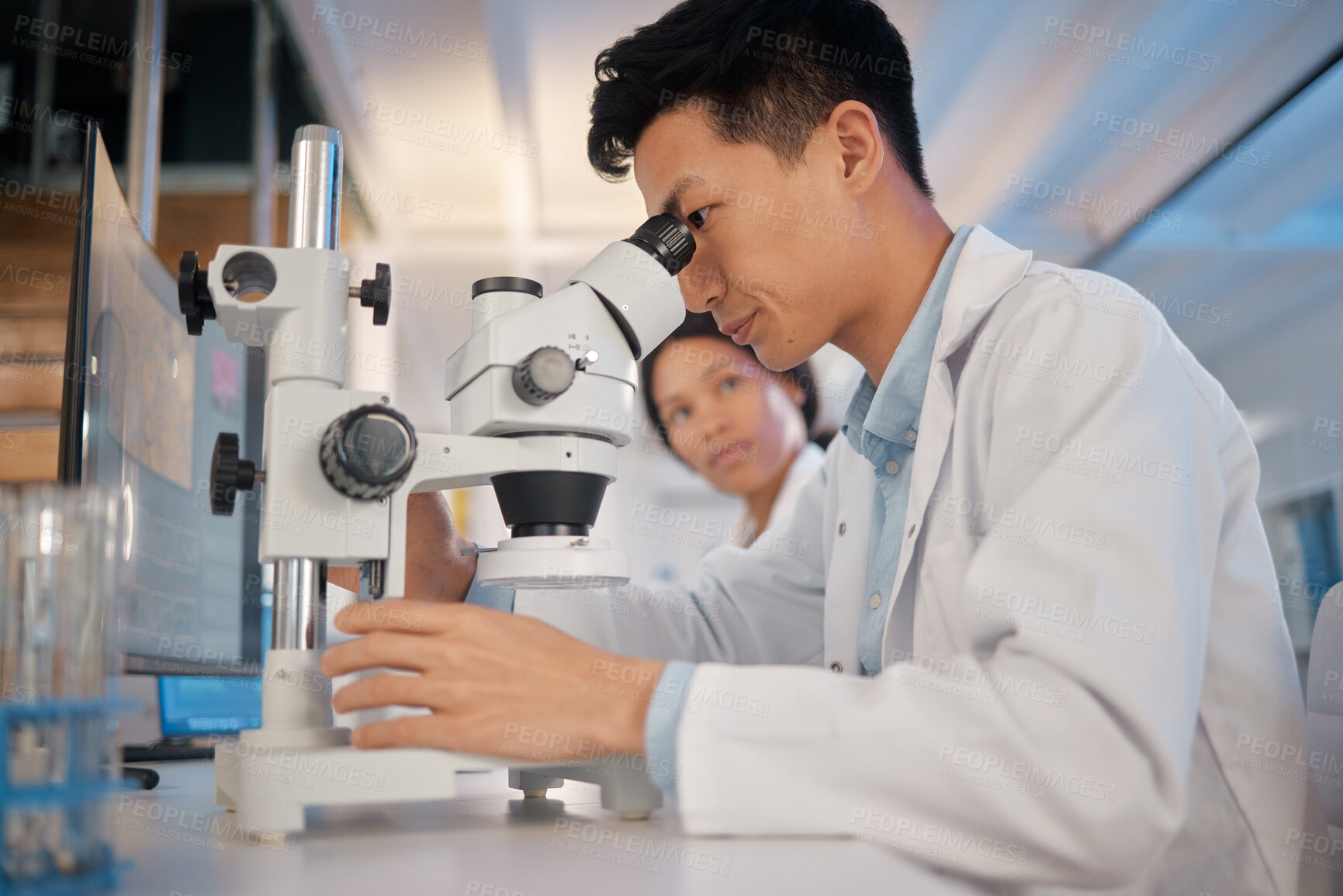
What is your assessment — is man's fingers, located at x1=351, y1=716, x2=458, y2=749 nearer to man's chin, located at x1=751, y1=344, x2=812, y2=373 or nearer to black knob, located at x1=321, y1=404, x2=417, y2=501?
black knob, located at x1=321, y1=404, x2=417, y2=501

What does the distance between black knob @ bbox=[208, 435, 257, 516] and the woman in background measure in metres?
2.16

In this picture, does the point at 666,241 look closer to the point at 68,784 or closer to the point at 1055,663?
the point at 1055,663

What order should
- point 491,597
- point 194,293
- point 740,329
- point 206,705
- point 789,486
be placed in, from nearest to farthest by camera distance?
point 194,293 → point 491,597 → point 740,329 → point 206,705 → point 789,486

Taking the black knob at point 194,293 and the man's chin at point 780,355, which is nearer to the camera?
the black knob at point 194,293

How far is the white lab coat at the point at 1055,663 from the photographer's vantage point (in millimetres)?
688

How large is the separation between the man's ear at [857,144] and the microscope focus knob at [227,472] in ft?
2.93

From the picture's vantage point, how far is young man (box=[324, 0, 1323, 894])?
693 millimetres

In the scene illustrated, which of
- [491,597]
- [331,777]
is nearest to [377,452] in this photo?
[331,777]

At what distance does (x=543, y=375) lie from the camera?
82cm

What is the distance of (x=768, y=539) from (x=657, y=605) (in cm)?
32

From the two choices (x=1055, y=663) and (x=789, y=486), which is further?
(x=789, y=486)

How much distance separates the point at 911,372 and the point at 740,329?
0.26 m

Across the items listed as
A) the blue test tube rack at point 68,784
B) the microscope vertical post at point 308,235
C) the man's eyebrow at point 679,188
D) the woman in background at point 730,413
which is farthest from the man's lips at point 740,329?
the woman in background at point 730,413

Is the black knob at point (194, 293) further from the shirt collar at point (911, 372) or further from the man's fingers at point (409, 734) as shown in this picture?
the shirt collar at point (911, 372)
